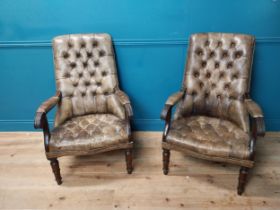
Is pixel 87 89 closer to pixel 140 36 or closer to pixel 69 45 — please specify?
pixel 69 45

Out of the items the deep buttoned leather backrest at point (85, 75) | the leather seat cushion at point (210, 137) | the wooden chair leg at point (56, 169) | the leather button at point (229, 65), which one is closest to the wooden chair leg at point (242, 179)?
the leather seat cushion at point (210, 137)

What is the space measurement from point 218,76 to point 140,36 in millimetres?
766

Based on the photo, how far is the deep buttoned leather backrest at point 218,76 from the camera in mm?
1874

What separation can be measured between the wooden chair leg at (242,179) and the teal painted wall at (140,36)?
0.92 metres

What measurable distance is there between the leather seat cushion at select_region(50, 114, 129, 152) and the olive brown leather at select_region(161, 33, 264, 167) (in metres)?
0.36

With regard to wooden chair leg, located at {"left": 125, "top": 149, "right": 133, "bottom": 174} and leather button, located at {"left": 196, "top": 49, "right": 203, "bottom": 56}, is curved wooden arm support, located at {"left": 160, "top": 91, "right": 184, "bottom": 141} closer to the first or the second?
wooden chair leg, located at {"left": 125, "top": 149, "right": 133, "bottom": 174}

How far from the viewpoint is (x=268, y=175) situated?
6.29 feet

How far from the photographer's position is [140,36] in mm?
2104

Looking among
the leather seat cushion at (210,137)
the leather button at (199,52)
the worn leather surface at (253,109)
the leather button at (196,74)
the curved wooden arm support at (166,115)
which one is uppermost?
the leather button at (199,52)

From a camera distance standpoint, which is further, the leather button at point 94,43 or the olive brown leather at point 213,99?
the leather button at point 94,43

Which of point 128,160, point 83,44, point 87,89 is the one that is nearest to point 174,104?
Result: point 128,160

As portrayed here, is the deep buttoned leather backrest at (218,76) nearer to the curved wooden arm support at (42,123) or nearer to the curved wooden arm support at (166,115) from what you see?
the curved wooden arm support at (166,115)

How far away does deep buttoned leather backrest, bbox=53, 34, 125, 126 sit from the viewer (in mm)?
2023

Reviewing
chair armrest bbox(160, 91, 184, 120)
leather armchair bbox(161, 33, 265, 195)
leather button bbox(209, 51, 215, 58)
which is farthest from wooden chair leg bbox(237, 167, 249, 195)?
leather button bbox(209, 51, 215, 58)
